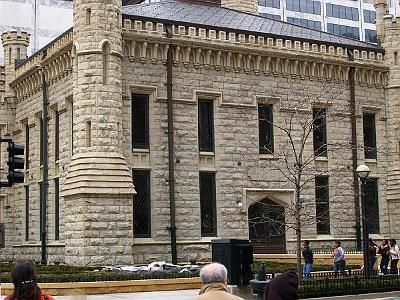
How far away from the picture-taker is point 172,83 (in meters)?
32.0

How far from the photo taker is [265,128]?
34.7 metres

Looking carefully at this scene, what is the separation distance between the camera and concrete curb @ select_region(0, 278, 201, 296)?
21.9 metres

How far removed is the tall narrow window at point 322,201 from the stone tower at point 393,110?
144 inches

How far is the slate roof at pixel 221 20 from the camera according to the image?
34625 mm

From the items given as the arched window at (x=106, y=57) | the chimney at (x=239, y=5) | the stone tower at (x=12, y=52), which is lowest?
the arched window at (x=106, y=57)

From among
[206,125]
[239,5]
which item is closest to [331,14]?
[239,5]

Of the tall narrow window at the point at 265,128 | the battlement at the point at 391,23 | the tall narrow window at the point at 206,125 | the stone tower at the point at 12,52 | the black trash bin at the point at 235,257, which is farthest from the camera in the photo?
the stone tower at the point at 12,52

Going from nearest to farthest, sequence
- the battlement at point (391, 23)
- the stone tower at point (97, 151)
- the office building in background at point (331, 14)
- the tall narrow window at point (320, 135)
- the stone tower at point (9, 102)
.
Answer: the stone tower at point (97, 151) → the tall narrow window at point (320, 135) → the battlement at point (391, 23) → the stone tower at point (9, 102) → the office building in background at point (331, 14)

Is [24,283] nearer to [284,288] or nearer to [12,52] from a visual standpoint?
[284,288]

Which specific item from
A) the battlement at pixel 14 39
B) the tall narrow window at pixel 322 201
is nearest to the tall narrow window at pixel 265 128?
the tall narrow window at pixel 322 201

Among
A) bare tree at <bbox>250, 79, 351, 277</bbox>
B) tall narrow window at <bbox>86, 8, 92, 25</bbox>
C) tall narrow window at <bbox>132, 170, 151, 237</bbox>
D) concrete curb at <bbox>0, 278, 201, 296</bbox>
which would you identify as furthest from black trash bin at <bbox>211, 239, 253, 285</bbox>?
bare tree at <bbox>250, 79, 351, 277</bbox>

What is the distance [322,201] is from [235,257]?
689 inches

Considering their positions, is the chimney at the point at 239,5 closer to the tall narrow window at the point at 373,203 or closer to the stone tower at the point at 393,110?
the stone tower at the point at 393,110

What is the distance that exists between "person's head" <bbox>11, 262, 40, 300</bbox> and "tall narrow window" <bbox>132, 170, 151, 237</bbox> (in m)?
23.7
